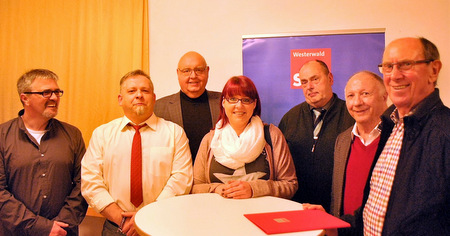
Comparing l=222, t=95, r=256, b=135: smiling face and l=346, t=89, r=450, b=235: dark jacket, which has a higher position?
l=222, t=95, r=256, b=135: smiling face

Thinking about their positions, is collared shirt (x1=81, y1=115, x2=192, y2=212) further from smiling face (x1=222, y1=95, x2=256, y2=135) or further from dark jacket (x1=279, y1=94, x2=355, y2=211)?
dark jacket (x1=279, y1=94, x2=355, y2=211)

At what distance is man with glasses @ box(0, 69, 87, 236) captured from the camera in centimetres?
230

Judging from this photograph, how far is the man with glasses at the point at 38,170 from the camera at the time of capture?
7.55ft

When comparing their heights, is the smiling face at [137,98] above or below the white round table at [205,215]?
above

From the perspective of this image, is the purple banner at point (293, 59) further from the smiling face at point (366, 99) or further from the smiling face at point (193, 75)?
the smiling face at point (366, 99)

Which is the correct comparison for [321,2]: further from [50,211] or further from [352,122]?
[50,211]

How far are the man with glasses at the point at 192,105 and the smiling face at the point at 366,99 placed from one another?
46.8 inches

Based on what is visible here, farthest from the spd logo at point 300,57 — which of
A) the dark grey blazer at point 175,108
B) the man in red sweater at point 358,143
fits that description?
the man in red sweater at point 358,143

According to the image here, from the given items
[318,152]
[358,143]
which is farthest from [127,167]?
[358,143]

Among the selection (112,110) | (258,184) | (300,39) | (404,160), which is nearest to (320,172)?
(258,184)

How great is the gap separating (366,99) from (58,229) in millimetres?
2372

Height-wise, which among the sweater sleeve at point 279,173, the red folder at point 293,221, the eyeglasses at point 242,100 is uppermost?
the eyeglasses at point 242,100

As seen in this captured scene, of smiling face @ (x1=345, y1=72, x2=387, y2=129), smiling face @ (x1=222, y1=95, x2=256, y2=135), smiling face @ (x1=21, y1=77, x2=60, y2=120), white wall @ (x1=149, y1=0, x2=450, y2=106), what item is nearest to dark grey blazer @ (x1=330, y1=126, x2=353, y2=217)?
smiling face @ (x1=345, y1=72, x2=387, y2=129)

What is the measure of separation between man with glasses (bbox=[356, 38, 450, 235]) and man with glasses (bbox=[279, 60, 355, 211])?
2.55 ft
